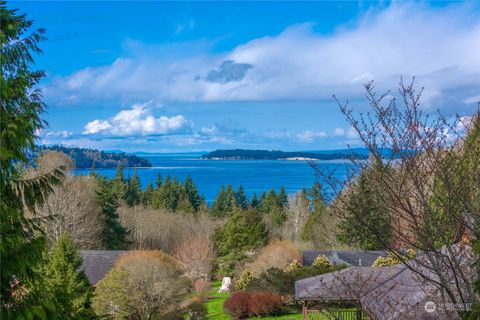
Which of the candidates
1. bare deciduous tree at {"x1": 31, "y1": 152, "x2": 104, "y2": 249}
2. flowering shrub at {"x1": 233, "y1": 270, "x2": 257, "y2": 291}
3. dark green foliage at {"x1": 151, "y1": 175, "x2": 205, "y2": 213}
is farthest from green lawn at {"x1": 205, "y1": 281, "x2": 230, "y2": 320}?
dark green foliage at {"x1": 151, "y1": 175, "x2": 205, "y2": 213}

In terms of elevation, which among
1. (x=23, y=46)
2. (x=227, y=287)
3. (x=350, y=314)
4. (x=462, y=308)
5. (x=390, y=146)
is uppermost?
(x=23, y=46)

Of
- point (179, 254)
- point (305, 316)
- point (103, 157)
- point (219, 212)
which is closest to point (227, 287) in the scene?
point (179, 254)

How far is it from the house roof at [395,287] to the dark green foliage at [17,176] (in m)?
3.80

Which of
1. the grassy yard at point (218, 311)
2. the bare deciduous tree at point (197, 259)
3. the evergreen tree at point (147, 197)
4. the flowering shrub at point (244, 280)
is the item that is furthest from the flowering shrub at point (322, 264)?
the evergreen tree at point (147, 197)

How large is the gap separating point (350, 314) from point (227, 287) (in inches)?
733

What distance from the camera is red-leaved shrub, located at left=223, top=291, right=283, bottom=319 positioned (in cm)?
2567

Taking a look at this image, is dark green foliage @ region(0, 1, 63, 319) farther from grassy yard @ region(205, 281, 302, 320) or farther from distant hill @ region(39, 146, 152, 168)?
distant hill @ region(39, 146, 152, 168)

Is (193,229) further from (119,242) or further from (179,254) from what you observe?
(179,254)

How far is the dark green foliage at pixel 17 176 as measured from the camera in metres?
7.00

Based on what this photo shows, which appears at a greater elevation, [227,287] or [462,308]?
[462,308]

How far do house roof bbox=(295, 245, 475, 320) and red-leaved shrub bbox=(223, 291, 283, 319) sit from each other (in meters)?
8.04

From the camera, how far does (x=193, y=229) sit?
5053cm

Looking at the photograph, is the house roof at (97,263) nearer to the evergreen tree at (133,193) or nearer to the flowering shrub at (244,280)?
the flowering shrub at (244,280)

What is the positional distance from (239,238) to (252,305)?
1622 centimetres
